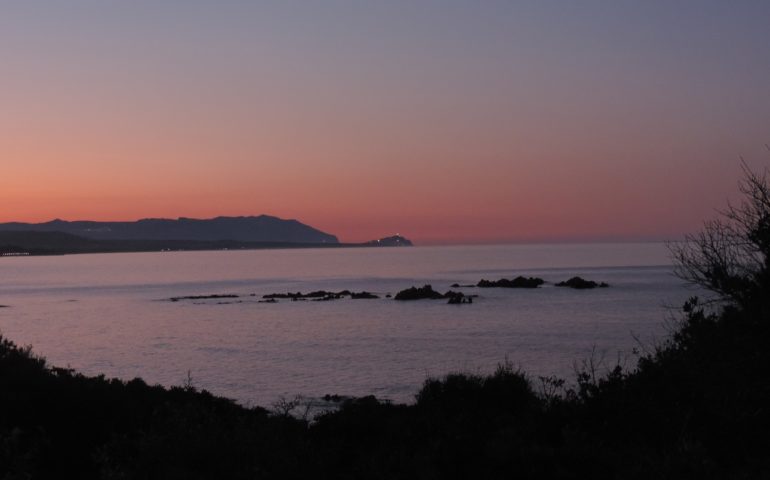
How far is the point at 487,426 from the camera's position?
12.9m

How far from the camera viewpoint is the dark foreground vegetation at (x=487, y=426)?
9406mm

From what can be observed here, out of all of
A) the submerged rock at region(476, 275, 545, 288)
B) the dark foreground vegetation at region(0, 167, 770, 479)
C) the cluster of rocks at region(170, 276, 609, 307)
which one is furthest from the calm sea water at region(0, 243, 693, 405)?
the submerged rock at region(476, 275, 545, 288)

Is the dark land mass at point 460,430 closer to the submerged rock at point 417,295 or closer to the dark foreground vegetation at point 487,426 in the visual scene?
the dark foreground vegetation at point 487,426

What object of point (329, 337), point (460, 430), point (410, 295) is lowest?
point (329, 337)

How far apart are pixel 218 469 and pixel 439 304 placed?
6134 centimetres

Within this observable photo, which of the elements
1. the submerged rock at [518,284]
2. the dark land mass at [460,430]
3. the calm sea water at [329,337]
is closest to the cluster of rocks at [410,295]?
the submerged rock at [518,284]

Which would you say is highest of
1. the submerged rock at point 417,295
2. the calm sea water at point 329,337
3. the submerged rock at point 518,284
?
the submerged rock at point 518,284

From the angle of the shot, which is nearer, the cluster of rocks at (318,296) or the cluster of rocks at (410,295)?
the cluster of rocks at (410,295)

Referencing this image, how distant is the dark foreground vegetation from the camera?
9406mm

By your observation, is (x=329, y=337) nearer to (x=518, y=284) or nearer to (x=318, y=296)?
(x=318, y=296)

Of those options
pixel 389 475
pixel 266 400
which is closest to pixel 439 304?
pixel 266 400

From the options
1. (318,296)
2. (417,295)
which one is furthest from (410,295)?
(318,296)

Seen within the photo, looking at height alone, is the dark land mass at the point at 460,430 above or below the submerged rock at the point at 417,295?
above

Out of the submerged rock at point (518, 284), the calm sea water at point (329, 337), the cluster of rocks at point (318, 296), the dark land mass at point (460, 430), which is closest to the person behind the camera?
the dark land mass at point (460, 430)
